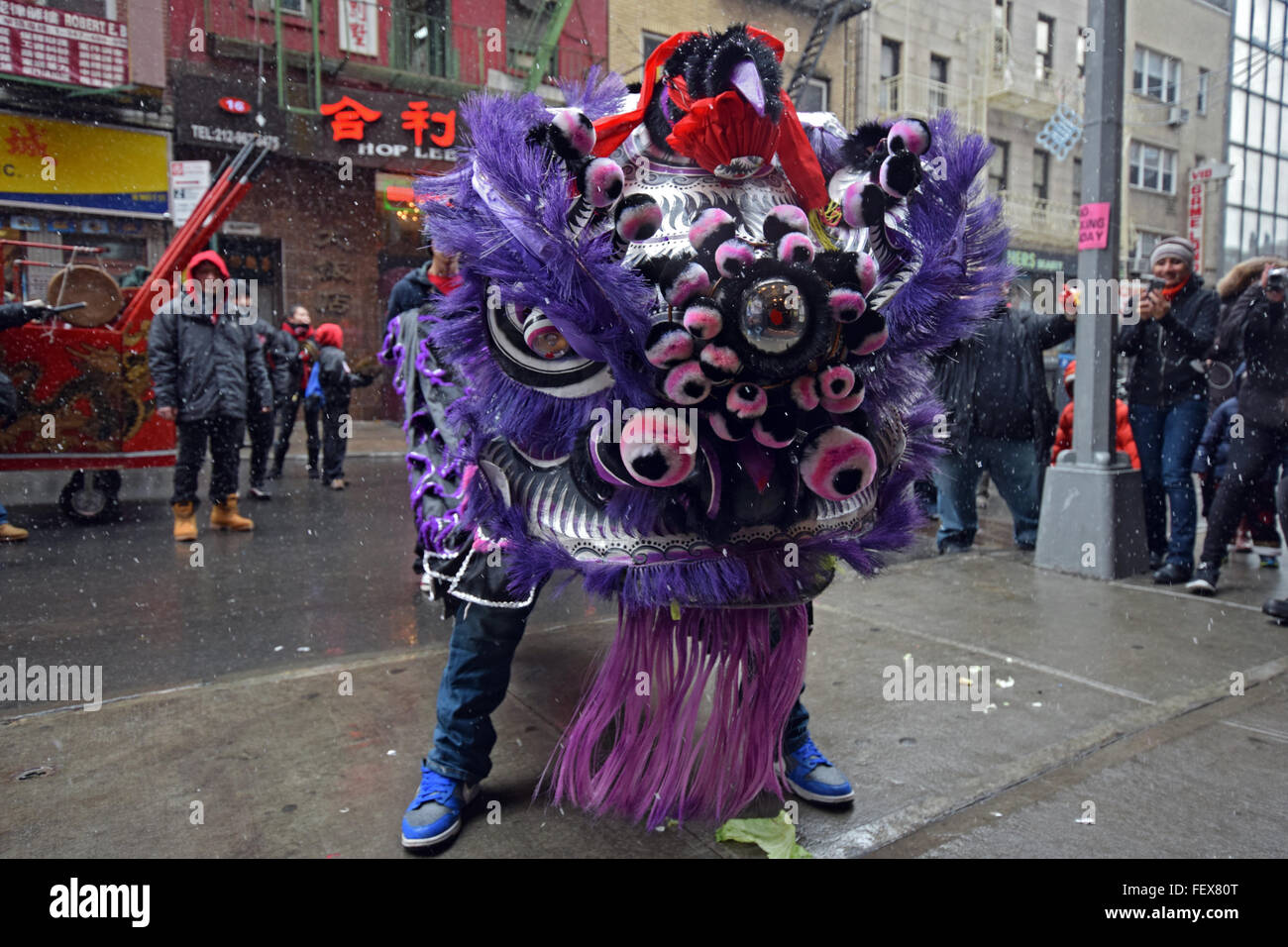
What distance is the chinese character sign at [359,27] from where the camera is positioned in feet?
45.8

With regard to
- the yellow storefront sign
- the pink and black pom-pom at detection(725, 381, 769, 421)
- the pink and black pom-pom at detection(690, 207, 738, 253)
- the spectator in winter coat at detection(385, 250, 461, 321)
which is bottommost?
the pink and black pom-pom at detection(725, 381, 769, 421)

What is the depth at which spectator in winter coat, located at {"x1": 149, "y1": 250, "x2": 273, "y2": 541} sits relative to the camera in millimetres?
6293

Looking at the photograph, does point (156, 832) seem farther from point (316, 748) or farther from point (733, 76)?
point (733, 76)

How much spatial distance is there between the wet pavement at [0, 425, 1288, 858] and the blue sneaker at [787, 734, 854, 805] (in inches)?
2.1

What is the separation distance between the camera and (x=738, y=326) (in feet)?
5.61

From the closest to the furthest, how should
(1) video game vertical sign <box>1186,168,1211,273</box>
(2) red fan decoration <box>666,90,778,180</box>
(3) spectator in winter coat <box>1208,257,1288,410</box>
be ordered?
(2) red fan decoration <box>666,90,778,180</box> < (3) spectator in winter coat <box>1208,257,1288,410</box> < (1) video game vertical sign <box>1186,168,1211,273</box>

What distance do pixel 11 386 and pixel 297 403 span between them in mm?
3469

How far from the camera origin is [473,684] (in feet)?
7.47

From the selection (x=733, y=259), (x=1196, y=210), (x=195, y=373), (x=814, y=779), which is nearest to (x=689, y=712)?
(x=814, y=779)

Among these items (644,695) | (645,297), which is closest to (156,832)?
(644,695)

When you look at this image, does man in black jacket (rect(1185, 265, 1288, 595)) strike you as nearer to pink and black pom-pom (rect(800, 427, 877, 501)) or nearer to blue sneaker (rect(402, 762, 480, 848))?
pink and black pom-pom (rect(800, 427, 877, 501))

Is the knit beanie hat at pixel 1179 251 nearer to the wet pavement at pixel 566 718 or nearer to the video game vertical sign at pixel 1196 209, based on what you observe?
the wet pavement at pixel 566 718

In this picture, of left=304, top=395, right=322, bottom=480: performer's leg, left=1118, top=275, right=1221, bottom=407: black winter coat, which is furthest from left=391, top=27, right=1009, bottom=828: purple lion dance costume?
left=304, top=395, right=322, bottom=480: performer's leg

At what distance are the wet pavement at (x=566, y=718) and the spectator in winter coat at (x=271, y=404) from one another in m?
2.93
